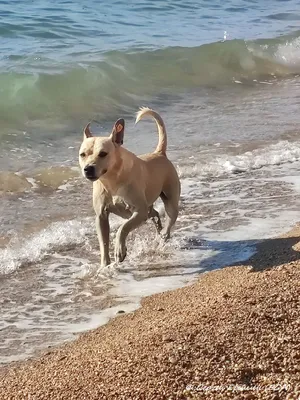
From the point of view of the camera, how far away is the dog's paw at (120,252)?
6157 mm

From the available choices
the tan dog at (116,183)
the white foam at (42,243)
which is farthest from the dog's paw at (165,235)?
the white foam at (42,243)

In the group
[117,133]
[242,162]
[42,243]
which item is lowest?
[242,162]

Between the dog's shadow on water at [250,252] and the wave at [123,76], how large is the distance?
17.8ft

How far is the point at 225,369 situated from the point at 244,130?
7749 millimetres

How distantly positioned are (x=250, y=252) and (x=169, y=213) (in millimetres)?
854

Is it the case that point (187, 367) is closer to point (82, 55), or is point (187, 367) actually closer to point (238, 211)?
point (238, 211)

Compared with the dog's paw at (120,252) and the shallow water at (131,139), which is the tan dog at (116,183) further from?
the shallow water at (131,139)

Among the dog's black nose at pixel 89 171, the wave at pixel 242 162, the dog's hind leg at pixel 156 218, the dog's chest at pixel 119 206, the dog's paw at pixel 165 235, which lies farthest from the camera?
the wave at pixel 242 162

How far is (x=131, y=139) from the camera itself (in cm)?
1056

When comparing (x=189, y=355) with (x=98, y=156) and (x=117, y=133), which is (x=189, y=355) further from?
(x=117, y=133)

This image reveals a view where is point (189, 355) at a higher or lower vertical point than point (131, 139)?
higher

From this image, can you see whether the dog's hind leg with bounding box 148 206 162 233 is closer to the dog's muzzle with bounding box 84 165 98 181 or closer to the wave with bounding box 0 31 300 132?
the dog's muzzle with bounding box 84 165 98 181

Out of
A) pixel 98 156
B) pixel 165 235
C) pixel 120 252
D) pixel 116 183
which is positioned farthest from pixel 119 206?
pixel 165 235

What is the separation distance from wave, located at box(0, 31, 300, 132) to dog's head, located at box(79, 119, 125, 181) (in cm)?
556
